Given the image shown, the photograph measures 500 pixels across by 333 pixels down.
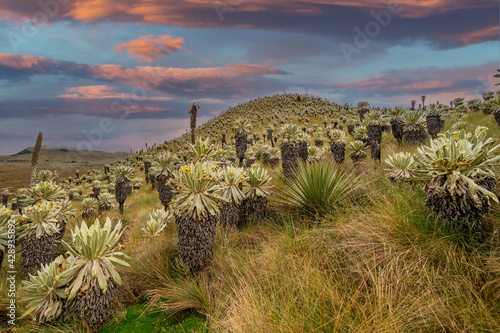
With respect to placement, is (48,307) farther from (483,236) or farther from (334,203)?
(483,236)

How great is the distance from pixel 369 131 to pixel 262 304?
10.3 meters

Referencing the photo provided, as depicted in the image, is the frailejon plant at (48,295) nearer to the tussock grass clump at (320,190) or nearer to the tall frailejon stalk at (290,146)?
the tussock grass clump at (320,190)

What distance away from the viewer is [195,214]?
177 inches

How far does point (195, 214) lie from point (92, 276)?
69.7 inches

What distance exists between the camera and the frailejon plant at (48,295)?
422 cm

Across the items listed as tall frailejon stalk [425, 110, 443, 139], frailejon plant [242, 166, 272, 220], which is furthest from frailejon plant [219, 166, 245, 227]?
tall frailejon stalk [425, 110, 443, 139]

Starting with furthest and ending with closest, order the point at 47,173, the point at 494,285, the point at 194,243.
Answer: the point at 47,173 → the point at 194,243 → the point at 494,285

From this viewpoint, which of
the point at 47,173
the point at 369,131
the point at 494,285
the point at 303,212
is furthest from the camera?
the point at 47,173

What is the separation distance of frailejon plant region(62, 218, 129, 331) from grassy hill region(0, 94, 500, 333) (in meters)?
0.30

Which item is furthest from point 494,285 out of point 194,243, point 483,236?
point 194,243

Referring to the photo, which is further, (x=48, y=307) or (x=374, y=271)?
(x=48, y=307)

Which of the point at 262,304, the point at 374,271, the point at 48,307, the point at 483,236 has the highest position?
the point at 483,236

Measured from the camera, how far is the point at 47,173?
1265 cm

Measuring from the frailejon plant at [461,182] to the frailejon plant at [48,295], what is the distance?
555cm
